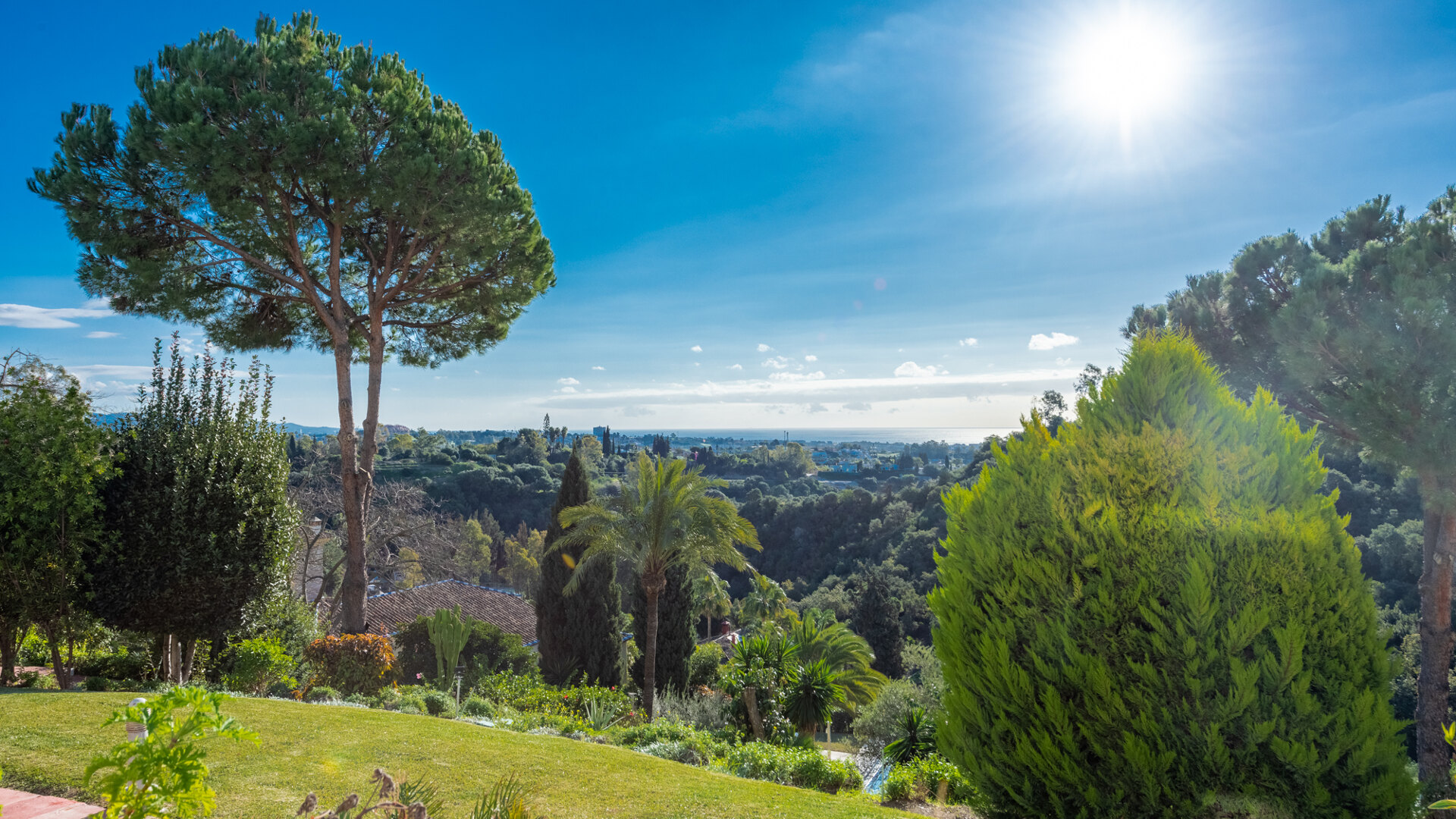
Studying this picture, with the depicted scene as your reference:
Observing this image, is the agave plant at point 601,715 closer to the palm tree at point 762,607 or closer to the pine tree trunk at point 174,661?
the pine tree trunk at point 174,661

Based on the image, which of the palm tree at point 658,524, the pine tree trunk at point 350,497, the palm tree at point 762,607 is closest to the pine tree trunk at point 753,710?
the palm tree at point 658,524

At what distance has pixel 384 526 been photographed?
2053 centimetres

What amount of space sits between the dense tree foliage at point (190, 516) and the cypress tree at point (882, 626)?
25506 mm

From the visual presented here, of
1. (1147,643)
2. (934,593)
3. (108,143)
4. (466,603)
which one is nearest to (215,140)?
(108,143)

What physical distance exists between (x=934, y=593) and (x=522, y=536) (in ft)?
137

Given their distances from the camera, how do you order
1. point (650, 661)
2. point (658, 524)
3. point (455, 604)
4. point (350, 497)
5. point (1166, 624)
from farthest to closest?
1. point (455, 604)
2. point (658, 524)
3. point (650, 661)
4. point (350, 497)
5. point (1166, 624)

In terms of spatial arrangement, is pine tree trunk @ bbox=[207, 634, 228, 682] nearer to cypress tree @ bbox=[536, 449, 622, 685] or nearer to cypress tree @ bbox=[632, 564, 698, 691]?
cypress tree @ bbox=[536, 449, 622, 685]

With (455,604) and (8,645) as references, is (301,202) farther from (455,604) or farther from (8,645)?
(455,604)

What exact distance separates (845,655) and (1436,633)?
12.3 meters

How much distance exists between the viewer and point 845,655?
1867 centimetres

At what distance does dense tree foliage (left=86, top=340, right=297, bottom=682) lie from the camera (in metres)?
7.83

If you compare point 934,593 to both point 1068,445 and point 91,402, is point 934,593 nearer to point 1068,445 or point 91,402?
point 1068,445

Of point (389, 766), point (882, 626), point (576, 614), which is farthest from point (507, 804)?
point (882, 626)

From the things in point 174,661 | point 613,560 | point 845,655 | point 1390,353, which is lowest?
point 845,655
